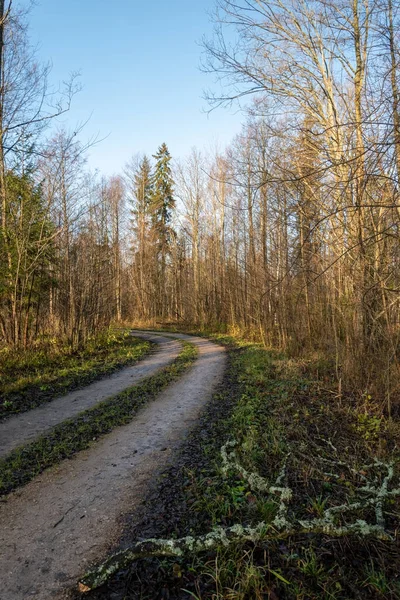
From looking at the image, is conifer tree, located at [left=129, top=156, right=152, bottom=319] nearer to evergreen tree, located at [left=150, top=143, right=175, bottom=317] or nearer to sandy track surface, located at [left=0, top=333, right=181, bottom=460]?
evergreen tree, located at [left=150, top=143, right=175, bottom=317]

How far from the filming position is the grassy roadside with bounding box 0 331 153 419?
25.3ft

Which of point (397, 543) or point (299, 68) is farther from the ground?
point (299, 68)

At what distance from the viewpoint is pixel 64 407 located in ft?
23.2

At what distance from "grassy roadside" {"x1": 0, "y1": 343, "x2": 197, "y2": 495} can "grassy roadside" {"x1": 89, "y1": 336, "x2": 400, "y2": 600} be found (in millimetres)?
1542

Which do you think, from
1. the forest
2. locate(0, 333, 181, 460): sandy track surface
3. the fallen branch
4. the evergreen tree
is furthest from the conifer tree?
the fallen branch

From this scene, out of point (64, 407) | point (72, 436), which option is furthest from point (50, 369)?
point (72, 436)

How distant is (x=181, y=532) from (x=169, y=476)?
1072 millimetres

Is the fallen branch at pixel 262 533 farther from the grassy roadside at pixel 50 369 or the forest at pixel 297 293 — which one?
the grassy roadside at pixel 50 369

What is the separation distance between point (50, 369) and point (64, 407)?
11.2ft

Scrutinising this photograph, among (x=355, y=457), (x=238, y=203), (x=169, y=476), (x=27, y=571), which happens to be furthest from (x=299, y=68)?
(x=238, y=203)

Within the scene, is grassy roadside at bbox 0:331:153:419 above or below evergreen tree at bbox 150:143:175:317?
below

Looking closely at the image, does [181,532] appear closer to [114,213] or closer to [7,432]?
[7,432]

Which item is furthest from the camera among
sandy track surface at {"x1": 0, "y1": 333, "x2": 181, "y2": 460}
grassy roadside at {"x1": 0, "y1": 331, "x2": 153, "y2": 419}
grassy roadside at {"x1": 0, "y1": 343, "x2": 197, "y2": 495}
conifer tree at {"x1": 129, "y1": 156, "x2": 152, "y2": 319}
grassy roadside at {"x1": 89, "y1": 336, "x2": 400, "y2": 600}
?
conifer tree at {"x1": 129, "y1": 156, "x2": 152, "y2": 319}

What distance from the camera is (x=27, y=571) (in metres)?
2.65
